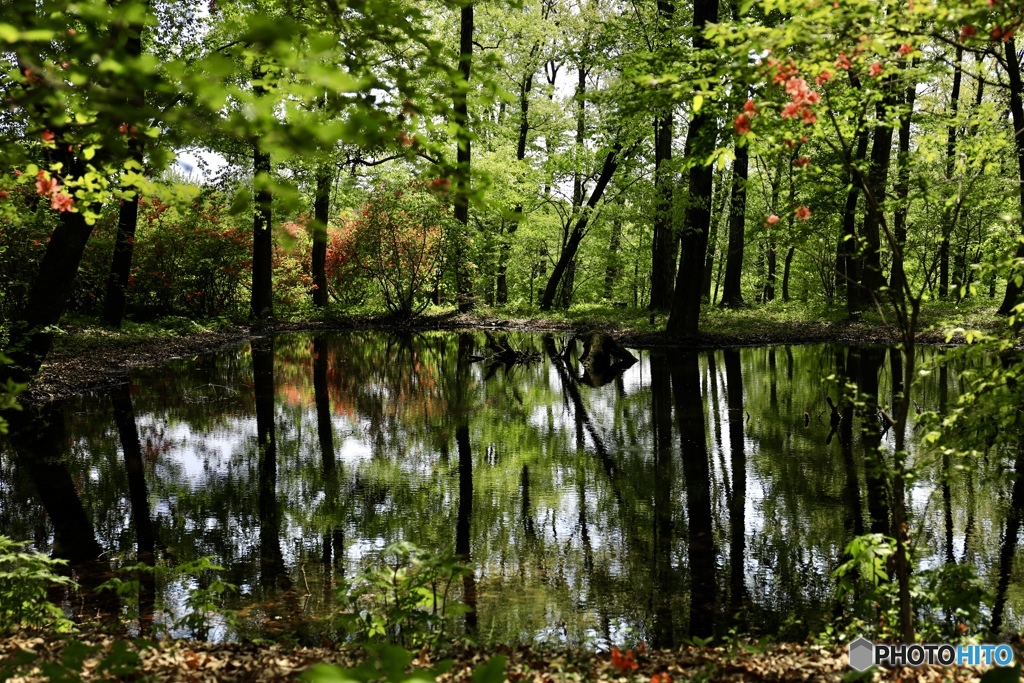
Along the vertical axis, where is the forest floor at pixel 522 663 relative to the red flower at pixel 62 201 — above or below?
below

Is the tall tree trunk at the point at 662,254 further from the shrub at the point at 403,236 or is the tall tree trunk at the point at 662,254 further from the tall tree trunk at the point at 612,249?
the shrub at the point at 403,236

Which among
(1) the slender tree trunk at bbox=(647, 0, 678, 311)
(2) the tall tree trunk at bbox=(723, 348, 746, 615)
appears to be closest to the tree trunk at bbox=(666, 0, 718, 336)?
(1) the slender tree trunk at bbox=(647, 0, 678, 311)

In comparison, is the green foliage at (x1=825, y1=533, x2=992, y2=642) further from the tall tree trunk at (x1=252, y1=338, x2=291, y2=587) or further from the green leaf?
the tall tree trunk at (x1=252, y1=338, x2=291, y2=587)

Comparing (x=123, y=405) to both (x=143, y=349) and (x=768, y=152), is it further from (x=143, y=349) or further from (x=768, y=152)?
(x=768, y=152)

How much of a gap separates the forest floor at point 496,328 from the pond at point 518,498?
1.51 meters

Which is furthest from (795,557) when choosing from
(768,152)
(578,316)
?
(578,316)

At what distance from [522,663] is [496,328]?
67.6ft

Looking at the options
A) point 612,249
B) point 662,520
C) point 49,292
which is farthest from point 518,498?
point 612,249

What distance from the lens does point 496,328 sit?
958 inches

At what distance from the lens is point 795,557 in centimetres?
539

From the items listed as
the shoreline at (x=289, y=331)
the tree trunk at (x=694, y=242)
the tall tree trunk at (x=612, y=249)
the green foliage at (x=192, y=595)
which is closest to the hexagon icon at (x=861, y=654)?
the green foliage at (x=192, y=595)

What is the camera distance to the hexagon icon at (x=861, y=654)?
3.57 m

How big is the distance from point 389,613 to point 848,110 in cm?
410

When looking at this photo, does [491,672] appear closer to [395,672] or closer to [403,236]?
[395,672]
